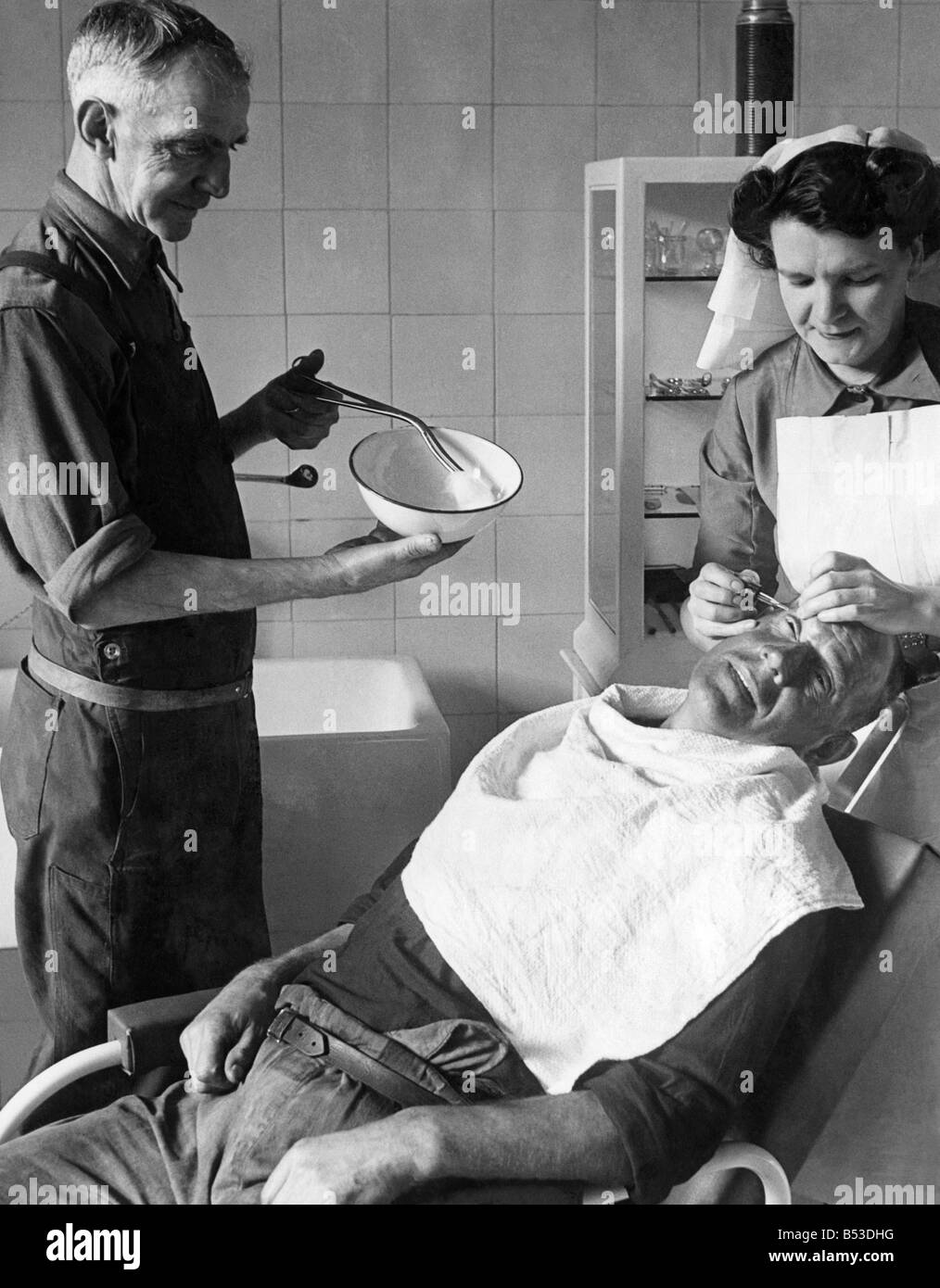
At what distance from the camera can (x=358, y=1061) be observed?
4.99 ft

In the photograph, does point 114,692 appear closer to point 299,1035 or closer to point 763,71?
point 299,1035

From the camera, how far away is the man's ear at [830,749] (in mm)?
1542

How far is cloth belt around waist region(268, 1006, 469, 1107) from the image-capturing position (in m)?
1.50

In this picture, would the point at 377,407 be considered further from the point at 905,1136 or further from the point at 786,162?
the point at 905,1136

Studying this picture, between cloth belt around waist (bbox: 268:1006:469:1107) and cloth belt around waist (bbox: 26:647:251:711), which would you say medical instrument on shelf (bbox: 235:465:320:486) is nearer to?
cloth belt around waist (bbox: 26:647:251:711)

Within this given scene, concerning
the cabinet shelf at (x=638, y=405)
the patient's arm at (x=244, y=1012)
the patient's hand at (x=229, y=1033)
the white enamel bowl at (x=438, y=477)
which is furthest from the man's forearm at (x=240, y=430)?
the patient's hand at (x=229, y=1033)

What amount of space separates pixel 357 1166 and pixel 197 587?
26.5 inches

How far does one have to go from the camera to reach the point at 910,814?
1.59 metres

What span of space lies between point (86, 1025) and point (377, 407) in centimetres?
84

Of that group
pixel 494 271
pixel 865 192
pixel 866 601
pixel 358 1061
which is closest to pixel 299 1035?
pixel 358 1061

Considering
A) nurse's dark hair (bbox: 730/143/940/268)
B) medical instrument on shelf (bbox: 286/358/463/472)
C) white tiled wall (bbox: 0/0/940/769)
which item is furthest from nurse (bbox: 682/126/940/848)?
medical instrument on shelf (bbox: 286/358/463/472)

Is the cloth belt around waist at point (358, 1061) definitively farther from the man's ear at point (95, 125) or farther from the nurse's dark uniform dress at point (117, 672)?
the man's ear at point (95, 125)

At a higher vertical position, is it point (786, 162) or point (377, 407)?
point (786, 162)
